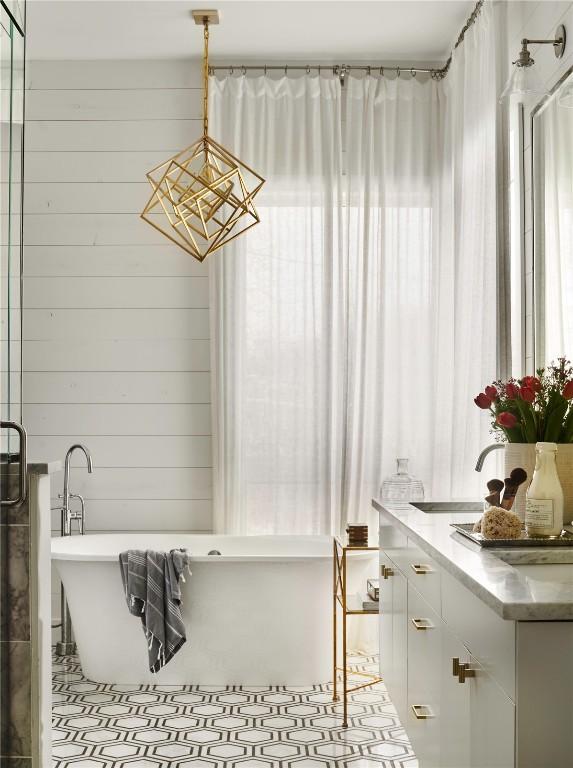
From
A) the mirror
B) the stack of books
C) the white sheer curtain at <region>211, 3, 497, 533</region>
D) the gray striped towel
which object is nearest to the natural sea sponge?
the mirror

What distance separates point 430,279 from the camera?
13.9ft

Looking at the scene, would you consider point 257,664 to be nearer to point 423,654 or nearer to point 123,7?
point 423,654

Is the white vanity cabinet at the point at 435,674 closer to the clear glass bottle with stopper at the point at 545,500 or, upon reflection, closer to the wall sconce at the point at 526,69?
the clear glass bottle with stopper at the point at 545,500

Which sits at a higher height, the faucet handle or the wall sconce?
the wall sconce

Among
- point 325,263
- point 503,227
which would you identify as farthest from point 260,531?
point 503,227

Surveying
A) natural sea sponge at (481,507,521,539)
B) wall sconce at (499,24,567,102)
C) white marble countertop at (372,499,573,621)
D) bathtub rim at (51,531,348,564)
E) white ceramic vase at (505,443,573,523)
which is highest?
wall sconce at (499,24,567,102)

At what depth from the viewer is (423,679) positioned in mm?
2307

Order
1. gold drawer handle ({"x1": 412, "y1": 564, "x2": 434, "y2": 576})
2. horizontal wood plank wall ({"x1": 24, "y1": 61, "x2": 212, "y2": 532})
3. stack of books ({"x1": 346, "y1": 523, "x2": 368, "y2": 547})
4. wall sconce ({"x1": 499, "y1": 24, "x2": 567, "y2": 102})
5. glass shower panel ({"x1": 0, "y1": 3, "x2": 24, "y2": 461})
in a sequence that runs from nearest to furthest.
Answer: glass shower panel ({"x1": 0, "y1": 3, "x2": 24, "y2": 461}), gold drawer handle ({"x1": 412, "y1": 564, "x2": 434, "y2": 576}), wall sconce ({"x1": 499, "y1": 24, "x2": 567, "y2": 102}), stack of books ({"x1": 346, "y1": 523, "x2": 368, "y2": 547}), horizontal wood plank wall ({"x1": 24, "y1": 61, "x2": 212, "y2": 532})

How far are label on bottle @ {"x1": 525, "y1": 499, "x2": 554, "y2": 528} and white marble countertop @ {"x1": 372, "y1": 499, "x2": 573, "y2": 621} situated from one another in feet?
0.23

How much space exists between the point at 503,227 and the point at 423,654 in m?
1.80

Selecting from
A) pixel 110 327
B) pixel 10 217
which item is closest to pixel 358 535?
pixel 110 327

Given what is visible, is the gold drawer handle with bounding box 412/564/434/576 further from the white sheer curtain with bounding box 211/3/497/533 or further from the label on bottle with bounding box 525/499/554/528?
the white sheer curtain with bounding box 211/3/497/533

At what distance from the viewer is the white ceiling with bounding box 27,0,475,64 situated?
3.79 m

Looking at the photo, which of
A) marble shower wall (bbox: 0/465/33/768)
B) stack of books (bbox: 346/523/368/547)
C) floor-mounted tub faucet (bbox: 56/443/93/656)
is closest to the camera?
marble shower wall (bbox: 0/465/33/768)
